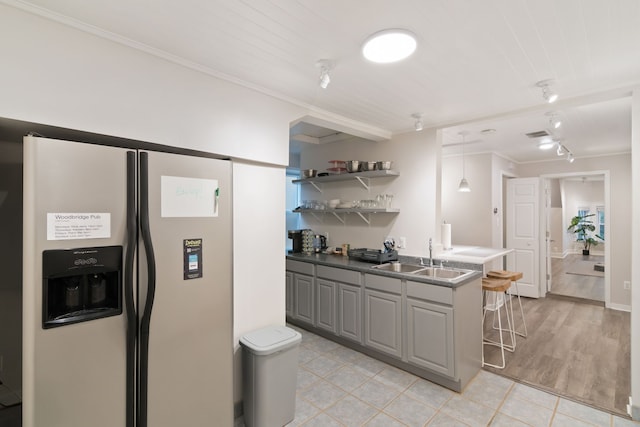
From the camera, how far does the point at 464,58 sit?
1.97 m

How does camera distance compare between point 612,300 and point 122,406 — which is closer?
point 122,406

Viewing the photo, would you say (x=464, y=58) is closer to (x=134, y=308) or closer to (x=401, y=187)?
(x=401, y=187)

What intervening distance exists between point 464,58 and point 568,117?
215cm

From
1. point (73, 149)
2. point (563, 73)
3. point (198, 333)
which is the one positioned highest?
point (563, 73)

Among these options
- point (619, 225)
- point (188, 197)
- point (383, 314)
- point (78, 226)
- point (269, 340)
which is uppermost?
point (188, 197)

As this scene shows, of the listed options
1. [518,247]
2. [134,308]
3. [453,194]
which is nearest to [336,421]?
[134,308]

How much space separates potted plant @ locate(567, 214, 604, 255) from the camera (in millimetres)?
9445

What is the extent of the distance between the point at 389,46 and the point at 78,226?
1868mm

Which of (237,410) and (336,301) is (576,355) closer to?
(336,301)

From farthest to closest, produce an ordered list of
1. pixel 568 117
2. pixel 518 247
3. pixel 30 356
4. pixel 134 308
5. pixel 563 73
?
pixel 518 247, pixel 568 117, pixel 563 73, pixel 134 308, pixel 30 356

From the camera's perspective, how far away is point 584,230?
31.9 feet

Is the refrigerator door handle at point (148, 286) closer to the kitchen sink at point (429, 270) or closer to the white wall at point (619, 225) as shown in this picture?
the kitchen sink at point (429, 270)

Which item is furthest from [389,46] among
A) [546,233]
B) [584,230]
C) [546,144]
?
[584,230]

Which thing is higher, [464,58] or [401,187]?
[464,58]
